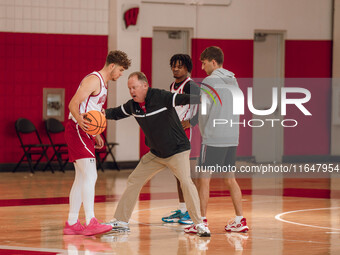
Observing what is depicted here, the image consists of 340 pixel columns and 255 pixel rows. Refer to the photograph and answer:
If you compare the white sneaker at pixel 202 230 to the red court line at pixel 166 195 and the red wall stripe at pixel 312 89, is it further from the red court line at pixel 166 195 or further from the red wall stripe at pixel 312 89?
the red wall stripe at pixel 312 89

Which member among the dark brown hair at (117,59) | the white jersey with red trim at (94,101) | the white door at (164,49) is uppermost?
the white door at (164,49)

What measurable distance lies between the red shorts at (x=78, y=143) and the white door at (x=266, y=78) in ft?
29.9

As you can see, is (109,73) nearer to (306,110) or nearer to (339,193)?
(339,193)

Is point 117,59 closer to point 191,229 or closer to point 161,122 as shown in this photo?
point 161,122

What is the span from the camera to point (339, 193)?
10195 millimetres

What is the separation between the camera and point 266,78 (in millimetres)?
15195

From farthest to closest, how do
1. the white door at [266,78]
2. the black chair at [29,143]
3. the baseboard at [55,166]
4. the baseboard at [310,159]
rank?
the baseboard at [310,159] < the white door at [266,78] < the baseboard at [55,166] < the black chair at [29,143]

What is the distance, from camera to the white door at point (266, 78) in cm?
1512

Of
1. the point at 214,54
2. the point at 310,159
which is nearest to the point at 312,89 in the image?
the point at 310,159

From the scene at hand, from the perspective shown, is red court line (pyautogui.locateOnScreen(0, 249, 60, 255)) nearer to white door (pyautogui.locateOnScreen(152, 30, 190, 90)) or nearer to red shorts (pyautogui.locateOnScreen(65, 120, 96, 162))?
red shorts (pyautogui.locateOnScreen(65, 120, 96, 162))

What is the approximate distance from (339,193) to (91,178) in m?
5.05

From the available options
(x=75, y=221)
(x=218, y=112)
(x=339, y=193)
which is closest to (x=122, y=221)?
(x=75, y=221)

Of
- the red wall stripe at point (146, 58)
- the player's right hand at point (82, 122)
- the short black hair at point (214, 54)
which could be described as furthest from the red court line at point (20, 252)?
the red wall stripe at point (146, 58)

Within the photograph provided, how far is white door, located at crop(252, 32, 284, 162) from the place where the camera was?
1512cm
